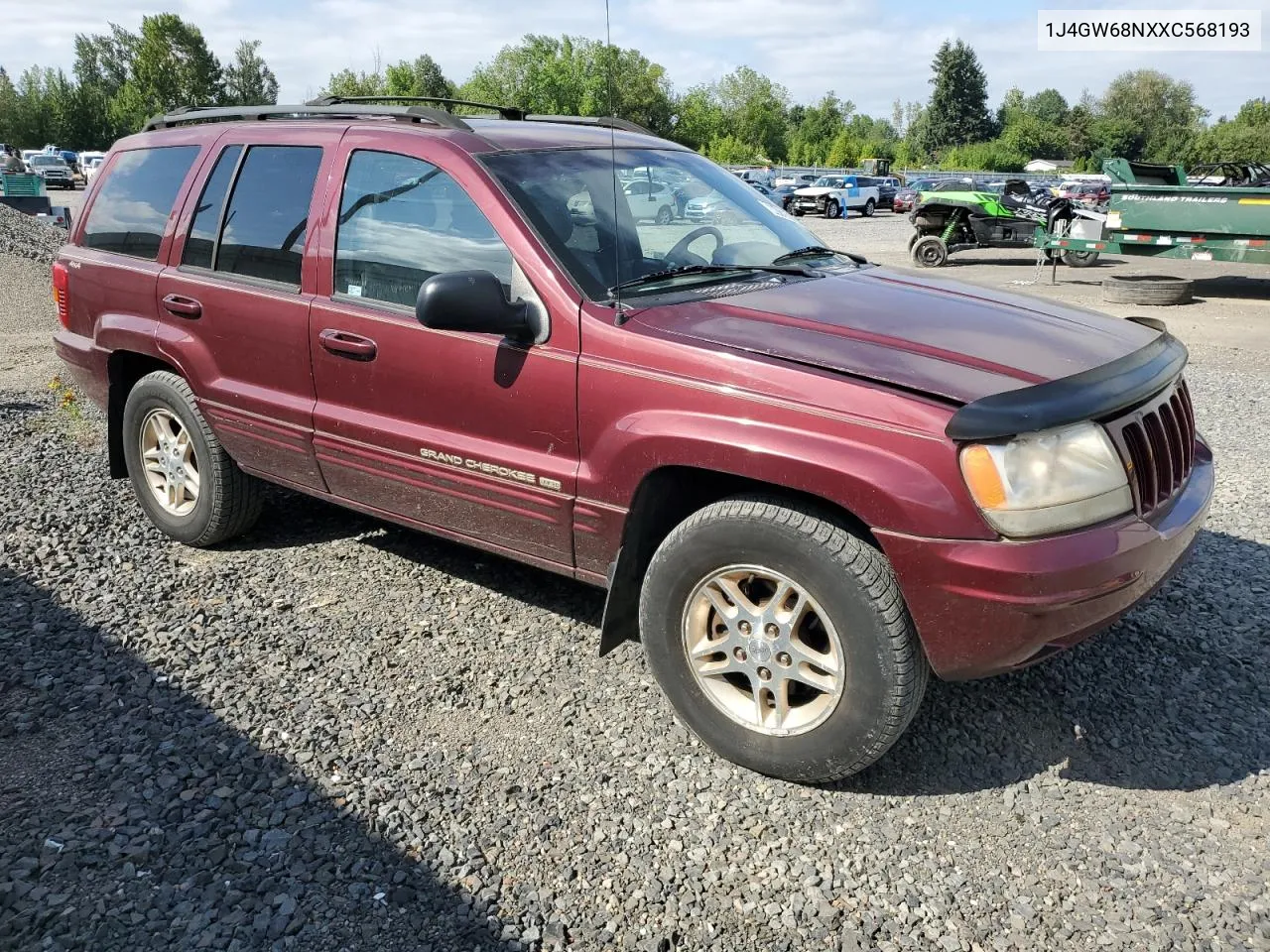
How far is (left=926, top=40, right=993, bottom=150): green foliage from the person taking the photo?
116562 millimetres

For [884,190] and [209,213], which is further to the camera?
[884,190]

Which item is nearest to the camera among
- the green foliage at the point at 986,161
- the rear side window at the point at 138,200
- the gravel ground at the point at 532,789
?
the gravel ground at the point at 532,789

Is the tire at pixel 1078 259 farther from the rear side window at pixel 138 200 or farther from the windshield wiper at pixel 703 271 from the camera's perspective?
the rear side window at pixel 138 200

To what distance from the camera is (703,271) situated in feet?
12.1

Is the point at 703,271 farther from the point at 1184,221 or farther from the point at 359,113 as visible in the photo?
the point at 1184,221

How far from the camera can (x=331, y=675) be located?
3.73m

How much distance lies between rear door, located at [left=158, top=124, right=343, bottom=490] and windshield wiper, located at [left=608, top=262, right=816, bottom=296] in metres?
1.34

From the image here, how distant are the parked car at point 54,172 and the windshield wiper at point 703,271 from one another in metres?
54.1

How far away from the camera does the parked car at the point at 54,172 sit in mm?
49188

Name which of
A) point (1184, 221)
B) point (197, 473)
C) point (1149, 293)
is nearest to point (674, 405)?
point (197, 473)

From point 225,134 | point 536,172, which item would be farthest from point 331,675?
point 225,134

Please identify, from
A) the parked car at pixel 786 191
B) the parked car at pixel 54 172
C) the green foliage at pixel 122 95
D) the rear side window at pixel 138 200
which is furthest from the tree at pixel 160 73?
the rear side window at pixel 138 200

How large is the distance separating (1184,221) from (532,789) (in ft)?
48.0

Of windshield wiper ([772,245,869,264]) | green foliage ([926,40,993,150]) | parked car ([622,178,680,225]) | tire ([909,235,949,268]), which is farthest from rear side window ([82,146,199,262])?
green foliage ([926,40,993,150])
